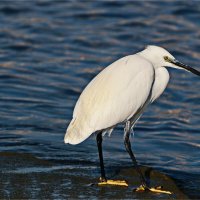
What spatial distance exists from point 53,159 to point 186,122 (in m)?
3.39

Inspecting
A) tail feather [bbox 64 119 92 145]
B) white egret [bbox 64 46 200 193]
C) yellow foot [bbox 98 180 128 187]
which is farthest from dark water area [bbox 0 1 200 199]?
white egret [bbox 64 46 200 193]

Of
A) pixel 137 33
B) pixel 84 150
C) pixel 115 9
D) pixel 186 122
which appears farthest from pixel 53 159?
pixel 115 9

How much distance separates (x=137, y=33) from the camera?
16.9 metres

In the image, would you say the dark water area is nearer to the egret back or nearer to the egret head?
the egret back

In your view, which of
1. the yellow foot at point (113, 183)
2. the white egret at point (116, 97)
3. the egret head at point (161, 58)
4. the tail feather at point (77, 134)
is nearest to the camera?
the tail feather at point (77, 134)

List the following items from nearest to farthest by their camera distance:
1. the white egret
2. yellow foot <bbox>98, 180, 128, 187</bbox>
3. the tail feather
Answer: the tail feather → the white egret → yellow foot <bbox>98, 180, 128, 187</bbox>

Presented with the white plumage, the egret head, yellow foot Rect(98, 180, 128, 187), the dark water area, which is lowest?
the dark water area

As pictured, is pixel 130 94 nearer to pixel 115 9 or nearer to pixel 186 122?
pixel 186 122

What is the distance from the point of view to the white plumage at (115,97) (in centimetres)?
706

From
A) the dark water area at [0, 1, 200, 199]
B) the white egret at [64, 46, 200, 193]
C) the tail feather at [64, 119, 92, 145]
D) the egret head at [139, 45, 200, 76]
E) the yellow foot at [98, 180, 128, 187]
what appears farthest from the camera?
the dark water area at [0, 1, 200, 199]

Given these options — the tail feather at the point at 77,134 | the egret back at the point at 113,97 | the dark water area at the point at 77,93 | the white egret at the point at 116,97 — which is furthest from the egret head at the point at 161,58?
the dark water area at the point at 77,93

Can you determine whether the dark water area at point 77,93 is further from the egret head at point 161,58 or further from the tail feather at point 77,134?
the egret head at point 161,58

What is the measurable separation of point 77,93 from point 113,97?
531 cm

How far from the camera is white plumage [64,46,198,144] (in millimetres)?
7059
